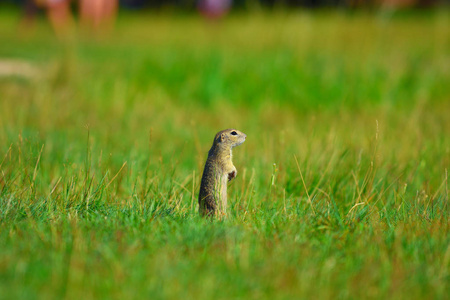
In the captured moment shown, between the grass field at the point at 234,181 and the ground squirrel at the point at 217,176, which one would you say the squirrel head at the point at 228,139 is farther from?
the grass field at the point at 234,181

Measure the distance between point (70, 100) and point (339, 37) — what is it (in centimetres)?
875

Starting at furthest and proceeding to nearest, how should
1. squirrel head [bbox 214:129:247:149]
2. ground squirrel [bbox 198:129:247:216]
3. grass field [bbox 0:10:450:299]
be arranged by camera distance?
squirrel head [bbox 214:129:247:149] → ground squirrel [bbox 198:129:247:216] → grass field [bbox 0:10:450:299]

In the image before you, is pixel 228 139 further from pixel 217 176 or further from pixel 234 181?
pixel 234 181

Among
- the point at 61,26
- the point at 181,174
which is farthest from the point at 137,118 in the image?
the point at 61,26

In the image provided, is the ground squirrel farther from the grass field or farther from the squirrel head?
the grass field

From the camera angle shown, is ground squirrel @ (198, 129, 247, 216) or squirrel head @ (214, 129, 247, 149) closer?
ground squirrel @ (198, 129, 247, 216)

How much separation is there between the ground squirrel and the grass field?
102 millimetres

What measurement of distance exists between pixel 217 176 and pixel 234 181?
53cm

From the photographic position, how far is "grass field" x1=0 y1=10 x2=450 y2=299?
214cm

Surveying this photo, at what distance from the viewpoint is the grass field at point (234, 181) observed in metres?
2.14

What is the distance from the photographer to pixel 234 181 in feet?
11.2

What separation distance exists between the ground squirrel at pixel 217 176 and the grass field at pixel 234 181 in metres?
0.10

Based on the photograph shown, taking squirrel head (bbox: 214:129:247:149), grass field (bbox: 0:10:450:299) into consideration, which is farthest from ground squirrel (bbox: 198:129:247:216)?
grass field (bbox: 0:10:450:299)

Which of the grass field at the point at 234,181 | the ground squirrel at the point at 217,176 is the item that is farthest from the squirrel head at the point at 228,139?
the grass field at the point at 234,181
